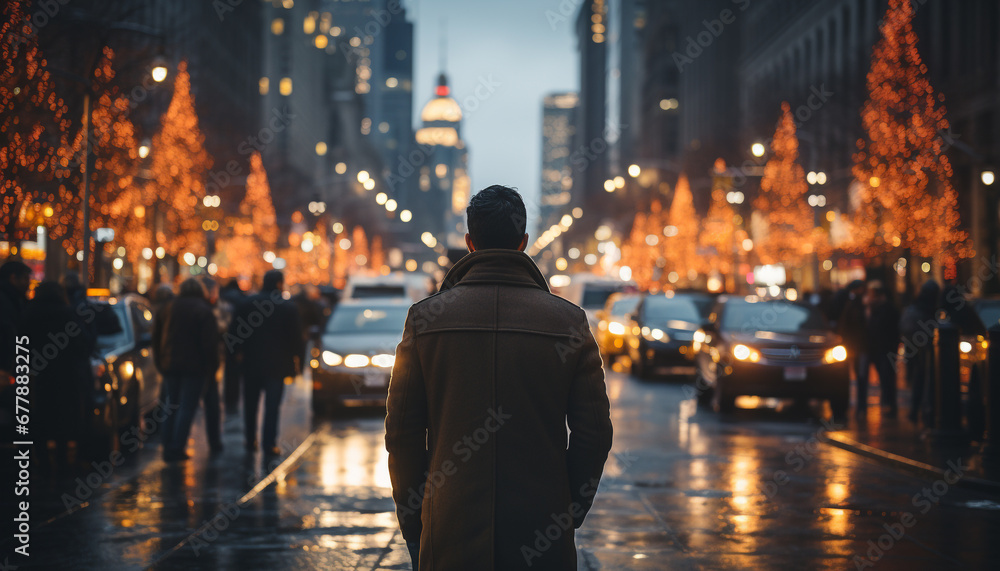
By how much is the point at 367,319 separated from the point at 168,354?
6.15m

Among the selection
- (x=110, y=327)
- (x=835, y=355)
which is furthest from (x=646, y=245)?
(x=110, y=327)

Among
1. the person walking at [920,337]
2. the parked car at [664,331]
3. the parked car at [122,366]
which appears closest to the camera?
the parked car at [122,366]

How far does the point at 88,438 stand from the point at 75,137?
15625 millimetres

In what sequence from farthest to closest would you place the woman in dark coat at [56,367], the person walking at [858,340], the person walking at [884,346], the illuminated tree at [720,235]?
the illuminated tree at [720,235] → the person walking at [858,340] → the person walking at [884,346] → the woman in dark coat at [56,367]

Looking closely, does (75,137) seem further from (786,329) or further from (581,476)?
(581,476)

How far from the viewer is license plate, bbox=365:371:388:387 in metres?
16.8

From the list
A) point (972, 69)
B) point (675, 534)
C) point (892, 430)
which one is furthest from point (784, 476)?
point (972, 69)

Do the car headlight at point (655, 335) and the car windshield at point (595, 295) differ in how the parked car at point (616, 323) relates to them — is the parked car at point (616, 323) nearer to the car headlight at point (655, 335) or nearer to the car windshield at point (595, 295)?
the car headlight at point (655, 335)

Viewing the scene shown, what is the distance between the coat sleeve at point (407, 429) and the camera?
3.67 metres

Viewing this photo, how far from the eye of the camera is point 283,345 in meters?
13.0

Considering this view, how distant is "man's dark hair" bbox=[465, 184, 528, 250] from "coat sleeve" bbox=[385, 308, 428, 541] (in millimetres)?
364
